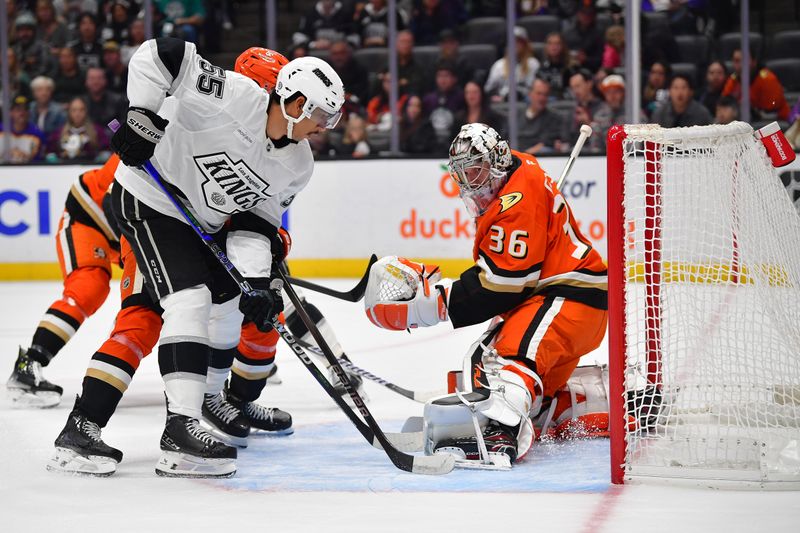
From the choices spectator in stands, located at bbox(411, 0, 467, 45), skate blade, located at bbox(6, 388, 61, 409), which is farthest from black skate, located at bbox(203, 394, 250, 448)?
spectator in stands, located at bbox(411, 0, 467, 45)

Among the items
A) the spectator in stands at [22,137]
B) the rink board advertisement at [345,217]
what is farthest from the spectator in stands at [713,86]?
the spectator in stands at [22,137]

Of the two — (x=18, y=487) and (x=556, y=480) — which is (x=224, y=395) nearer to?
(x=18, y=487)

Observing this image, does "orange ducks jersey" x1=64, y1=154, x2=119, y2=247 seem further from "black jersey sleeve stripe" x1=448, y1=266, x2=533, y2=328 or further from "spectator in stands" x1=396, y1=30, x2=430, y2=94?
"spectator in stands" x1=396, y1=30, x2=430, y2=94

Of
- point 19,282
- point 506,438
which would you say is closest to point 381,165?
point 19,282

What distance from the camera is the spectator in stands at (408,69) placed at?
7305 mm

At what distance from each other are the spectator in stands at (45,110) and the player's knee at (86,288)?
389 cm

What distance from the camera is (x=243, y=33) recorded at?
8.12m

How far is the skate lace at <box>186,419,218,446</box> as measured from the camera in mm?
2777

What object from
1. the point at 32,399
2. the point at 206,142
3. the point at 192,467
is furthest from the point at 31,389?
the point at 206,142

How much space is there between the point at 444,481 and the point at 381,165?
4.37 meters

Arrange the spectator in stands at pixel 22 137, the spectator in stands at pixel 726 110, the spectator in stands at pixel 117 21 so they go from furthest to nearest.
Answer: the spectator in stands at pixel 117 21 < the spectator in stands at pixel 22 137 < the spectator in stands at pixel 726 110

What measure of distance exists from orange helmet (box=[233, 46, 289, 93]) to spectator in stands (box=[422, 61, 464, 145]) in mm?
3679

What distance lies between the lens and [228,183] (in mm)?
2918

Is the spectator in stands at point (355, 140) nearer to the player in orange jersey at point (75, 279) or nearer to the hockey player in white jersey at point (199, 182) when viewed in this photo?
the player in orange jersey at point (75, 279)
